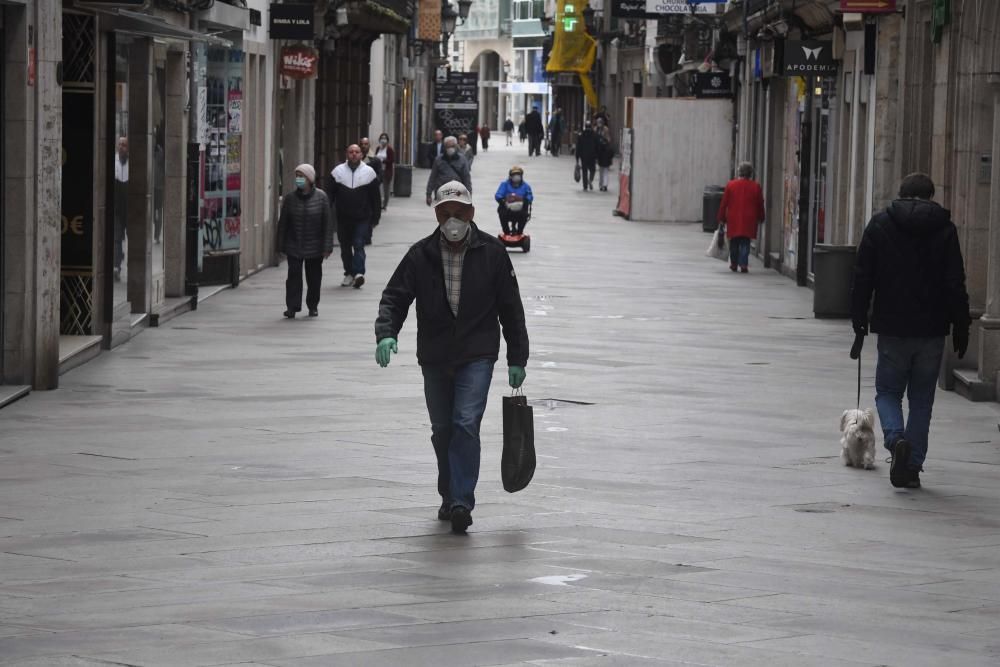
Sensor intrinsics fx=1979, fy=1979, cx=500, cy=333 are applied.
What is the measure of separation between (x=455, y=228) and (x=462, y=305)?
384 mm

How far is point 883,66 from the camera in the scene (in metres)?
22.0

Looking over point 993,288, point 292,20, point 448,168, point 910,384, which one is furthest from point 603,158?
point 910,384

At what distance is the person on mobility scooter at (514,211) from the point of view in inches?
1252

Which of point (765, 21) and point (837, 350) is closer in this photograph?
point (837, 350)

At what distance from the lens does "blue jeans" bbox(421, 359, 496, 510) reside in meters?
9.66

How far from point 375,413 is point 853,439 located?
357cm

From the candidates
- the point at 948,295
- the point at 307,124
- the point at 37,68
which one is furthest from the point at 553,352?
the point at 307,124

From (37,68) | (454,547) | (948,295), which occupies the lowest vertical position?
(454,547)

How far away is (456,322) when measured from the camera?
9.79 meters

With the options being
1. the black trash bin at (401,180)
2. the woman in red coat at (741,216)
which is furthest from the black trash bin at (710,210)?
the black trash bin at (401,180)

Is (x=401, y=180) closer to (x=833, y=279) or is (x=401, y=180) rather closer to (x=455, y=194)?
(x=833, y=279)

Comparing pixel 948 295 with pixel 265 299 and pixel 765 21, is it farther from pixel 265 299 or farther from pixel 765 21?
pixel 765 21

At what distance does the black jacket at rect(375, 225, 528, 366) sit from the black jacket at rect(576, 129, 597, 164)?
1724 inches

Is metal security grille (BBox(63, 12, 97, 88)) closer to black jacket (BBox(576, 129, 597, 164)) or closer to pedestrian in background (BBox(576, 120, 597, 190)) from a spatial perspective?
pedestrian in background (BBox(576, 120, 597, 190))
